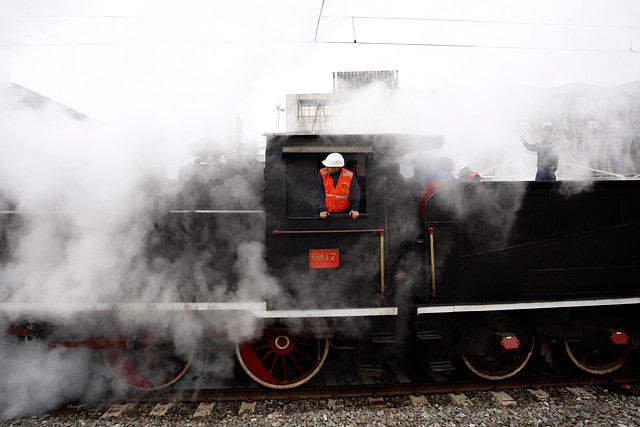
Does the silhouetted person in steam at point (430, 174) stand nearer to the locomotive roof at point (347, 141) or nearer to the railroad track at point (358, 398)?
the locomotive roof at point (347, 141)

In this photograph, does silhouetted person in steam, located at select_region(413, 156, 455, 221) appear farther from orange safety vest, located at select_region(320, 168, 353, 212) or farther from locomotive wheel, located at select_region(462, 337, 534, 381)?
locomotive wheel, located at select_region(462, 337, 534, 381)

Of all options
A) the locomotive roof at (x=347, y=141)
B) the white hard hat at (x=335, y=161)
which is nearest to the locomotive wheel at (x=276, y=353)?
the white hard hat at (x=335, y=161)

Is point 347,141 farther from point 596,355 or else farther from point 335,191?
point 596,355

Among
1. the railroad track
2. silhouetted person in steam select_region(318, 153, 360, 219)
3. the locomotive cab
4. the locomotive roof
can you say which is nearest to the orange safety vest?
silhouetted person in steam select_region(318, 153, 360, 219)

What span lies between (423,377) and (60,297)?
4.05m

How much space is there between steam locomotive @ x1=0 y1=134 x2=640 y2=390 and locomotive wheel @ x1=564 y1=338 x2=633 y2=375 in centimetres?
12

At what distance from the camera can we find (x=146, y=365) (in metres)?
3.95

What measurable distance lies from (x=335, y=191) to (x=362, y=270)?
0.81 meters

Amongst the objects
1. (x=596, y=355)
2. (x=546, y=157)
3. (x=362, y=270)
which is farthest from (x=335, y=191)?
(x=596, y=355)

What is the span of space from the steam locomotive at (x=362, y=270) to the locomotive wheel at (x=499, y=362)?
77 millimetres

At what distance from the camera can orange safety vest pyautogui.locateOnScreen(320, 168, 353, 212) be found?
11.6ft

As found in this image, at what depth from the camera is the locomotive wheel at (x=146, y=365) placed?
3.83m

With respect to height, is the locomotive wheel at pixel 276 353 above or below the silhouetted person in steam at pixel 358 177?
below

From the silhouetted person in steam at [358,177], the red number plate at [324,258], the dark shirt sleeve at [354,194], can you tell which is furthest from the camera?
the silhouetted person in steam at [358,177]
